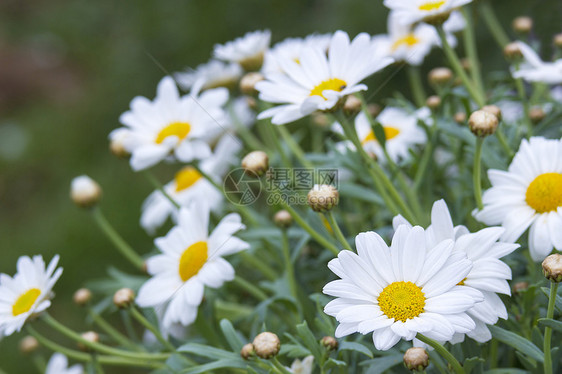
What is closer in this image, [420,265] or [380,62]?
[420,265]

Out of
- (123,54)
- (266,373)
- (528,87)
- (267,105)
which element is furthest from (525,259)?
(123,54)

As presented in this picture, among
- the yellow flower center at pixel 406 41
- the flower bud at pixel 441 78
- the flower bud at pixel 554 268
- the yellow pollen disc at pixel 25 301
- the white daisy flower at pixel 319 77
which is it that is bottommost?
the flower bud at pixel 554 268

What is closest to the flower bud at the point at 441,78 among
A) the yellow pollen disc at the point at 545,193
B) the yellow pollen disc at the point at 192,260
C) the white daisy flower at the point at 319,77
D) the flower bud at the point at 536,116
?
the flower bud at the point at 536,116

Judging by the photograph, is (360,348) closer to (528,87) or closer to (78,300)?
(78,300)

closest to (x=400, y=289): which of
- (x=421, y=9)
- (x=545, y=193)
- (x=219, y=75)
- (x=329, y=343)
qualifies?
(x=329, y=343)

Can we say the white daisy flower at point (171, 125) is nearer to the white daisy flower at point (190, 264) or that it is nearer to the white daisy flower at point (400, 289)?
the white daisy flower at point (190, 264)

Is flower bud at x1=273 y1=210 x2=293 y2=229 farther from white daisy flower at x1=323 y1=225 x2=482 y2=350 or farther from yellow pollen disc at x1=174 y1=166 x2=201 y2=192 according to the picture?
yellow pollen disc at x1=174 y1=166 x2=201 y2=192

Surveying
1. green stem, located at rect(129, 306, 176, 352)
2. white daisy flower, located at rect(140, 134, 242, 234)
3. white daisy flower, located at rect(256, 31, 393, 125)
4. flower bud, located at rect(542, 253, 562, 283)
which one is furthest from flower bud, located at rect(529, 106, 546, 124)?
green stem, located at rect(129, 306, 176, 352)
